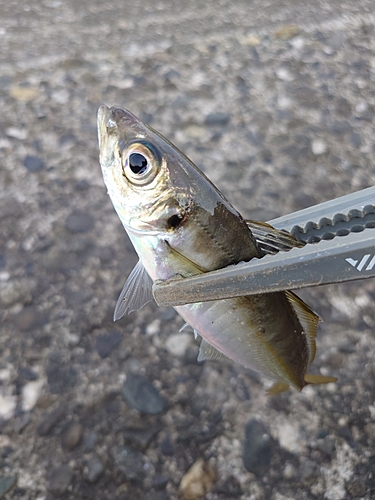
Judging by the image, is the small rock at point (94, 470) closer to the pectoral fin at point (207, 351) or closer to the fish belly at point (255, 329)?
the pectoral fin at point (207, 351)

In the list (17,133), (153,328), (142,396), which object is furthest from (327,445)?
(17,133)

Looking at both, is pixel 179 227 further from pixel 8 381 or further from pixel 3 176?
pixel 3 176

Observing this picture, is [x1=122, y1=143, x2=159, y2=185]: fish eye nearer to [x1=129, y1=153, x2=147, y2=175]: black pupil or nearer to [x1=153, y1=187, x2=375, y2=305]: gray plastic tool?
[x1=129, y1=153, x2=147, y2=175]: black pupil

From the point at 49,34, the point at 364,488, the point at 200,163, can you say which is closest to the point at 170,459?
the point at 364,488

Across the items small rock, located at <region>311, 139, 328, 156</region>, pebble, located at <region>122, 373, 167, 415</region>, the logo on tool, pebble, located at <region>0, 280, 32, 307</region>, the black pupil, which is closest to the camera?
the logo on tool

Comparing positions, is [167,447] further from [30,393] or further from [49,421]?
[30,393]

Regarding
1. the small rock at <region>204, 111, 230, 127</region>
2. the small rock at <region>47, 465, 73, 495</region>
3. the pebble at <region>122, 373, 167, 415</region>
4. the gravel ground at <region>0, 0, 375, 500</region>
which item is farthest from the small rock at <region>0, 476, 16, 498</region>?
the small rock at <region>204, 111, 230, 127</region>
